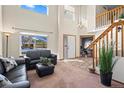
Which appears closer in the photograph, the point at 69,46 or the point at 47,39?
the point at 47,39

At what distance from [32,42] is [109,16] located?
466 centimetres

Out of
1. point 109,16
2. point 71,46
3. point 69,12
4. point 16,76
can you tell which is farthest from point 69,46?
point 16,76

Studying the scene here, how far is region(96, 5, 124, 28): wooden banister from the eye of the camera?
575cm

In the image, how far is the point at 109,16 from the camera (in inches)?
251

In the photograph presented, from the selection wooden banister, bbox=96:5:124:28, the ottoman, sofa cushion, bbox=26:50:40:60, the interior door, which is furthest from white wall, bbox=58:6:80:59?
the ottoman

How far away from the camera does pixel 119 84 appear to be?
2785mm

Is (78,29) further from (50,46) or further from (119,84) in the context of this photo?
(119,84)

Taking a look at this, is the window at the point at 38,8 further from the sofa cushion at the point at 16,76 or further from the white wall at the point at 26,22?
the sofa cushion at the point at 16,76

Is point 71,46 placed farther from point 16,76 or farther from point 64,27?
point 16,76

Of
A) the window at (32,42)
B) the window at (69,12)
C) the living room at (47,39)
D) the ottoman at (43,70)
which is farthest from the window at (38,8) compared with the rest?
the ottoman at (43,70)

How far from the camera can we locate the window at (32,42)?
19.4 feet

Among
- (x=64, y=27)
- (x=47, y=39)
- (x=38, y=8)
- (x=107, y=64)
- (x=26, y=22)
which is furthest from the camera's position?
(x=64, y=27)

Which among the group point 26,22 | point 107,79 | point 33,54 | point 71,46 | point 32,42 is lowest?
point 107,79
